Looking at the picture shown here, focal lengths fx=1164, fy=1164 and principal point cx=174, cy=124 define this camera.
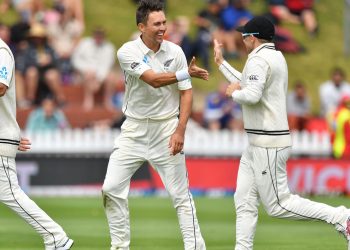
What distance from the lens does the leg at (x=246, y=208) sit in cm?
1035

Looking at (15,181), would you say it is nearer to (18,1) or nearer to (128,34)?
(18,1)

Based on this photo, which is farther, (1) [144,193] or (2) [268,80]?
(1) [144,193]

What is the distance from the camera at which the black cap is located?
33.9ft

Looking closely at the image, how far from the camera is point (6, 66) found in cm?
998

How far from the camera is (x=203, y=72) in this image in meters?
10.0

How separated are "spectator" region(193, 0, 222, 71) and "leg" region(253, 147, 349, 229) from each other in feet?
44.8

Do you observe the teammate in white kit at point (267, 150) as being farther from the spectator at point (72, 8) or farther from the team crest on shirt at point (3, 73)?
the spectator at point (72, 8)

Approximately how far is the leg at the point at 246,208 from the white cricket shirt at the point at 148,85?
0.87 metres

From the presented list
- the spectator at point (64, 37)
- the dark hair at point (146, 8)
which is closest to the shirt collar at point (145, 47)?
the dark hair at point (146, 8)

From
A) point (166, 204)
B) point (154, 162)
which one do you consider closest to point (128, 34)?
point (166, 204)

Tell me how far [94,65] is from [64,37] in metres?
0.94

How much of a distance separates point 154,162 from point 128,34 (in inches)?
607

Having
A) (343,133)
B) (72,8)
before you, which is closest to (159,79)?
(343,133)

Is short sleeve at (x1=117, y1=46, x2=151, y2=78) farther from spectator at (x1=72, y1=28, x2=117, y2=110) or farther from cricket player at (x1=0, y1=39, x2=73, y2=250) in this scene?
spectator at (x1=72, y1=28, x2=117, y2=110)
